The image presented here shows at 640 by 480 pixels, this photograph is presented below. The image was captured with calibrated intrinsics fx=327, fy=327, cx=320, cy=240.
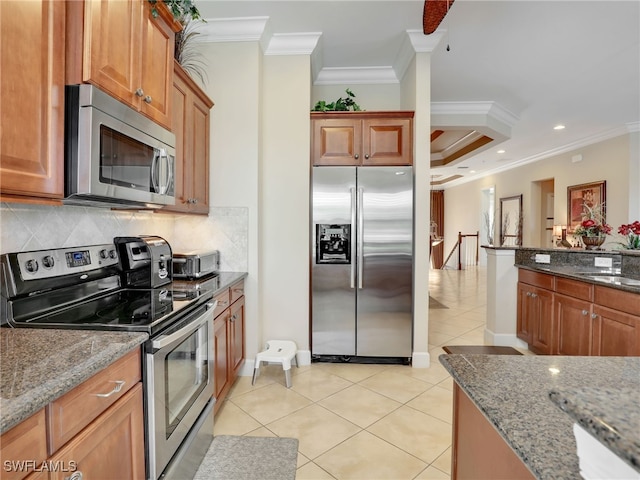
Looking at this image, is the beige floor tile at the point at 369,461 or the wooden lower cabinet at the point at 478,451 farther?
the beige floor tile at the point at 369,461

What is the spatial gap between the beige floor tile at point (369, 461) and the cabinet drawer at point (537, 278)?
7.00 feet

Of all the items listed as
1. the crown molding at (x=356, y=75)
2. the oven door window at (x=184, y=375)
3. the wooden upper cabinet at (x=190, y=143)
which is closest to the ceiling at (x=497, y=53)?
the crown molding at (x=356, y=75)

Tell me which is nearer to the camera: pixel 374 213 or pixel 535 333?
pixel 374 213

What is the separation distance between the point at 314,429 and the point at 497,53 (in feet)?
12.1

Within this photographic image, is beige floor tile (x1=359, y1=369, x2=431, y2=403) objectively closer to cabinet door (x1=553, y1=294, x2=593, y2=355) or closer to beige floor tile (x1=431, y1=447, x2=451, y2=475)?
beige floor tile (x1=431, y1=447, x2=451, y2=475)

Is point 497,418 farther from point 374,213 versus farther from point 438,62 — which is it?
point 438,62

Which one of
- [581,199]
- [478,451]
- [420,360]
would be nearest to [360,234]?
[420,360]

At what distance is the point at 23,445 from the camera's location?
0.75 m

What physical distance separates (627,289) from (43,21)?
3.43m

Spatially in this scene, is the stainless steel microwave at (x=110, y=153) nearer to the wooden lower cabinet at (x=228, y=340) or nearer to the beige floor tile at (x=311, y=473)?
the wooden lower cabinet at (x=228, y=340)

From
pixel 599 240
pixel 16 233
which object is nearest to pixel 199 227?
pixel 16 233

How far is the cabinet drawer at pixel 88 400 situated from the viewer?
0.84m

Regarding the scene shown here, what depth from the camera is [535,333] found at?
125 inches

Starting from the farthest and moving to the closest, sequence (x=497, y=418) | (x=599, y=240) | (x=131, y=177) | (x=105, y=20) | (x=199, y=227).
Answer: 1. (x=599, y=240)
2. (x=199, y=227)
3. (x=131, y=177)
4. (x=105, y=20)
5. (x=497, y=418)
